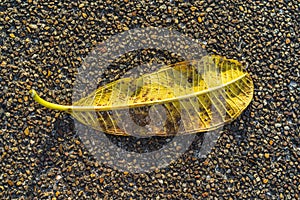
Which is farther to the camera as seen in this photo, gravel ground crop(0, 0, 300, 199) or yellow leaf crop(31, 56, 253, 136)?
gravel ground crop(0, 0, 300, 199)

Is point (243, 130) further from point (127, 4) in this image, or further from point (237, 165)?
point (127, 4)

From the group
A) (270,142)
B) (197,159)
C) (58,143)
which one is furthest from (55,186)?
(270,142)

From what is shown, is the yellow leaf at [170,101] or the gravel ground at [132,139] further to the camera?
the gravel ground at [132,139]

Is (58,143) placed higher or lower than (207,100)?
lower
